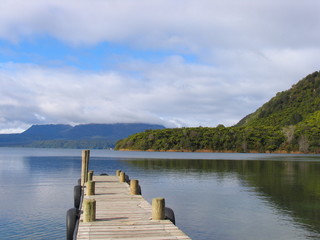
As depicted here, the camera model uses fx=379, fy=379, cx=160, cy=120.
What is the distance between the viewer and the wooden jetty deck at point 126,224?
1319 centimetres

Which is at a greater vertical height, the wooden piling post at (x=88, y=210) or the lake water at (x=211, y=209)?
the wooden piling post at (x=88, y=210)

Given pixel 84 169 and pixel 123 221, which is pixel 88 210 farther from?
pixel 84 169

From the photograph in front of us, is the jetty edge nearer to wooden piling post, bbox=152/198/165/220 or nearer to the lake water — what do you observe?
wooden piling post, bbox=152/198/165/220

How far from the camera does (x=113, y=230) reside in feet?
45.7

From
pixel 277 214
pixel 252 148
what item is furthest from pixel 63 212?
pixel 252 148

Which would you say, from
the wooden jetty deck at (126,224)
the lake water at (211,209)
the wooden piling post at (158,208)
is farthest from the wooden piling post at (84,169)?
the wooden piling post at (158,208)

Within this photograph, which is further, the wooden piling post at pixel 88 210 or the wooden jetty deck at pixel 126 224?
the wooden piling post at pixel 88 210

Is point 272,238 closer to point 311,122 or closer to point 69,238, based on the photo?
point 69,238

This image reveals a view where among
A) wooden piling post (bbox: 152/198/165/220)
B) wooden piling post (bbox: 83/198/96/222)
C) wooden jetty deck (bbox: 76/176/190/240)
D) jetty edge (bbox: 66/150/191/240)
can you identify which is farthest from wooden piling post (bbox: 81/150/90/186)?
wooden piling post (bbox: 152/198/165/220)

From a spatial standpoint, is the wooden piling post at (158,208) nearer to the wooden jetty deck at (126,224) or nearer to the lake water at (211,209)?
the wooden jetty deck at (126,224)

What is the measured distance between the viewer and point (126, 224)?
14953 millimetres

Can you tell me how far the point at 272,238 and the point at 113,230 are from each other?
1097 cm

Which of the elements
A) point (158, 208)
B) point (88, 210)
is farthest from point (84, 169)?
point (158, 208)

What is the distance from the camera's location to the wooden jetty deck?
13188 mm
